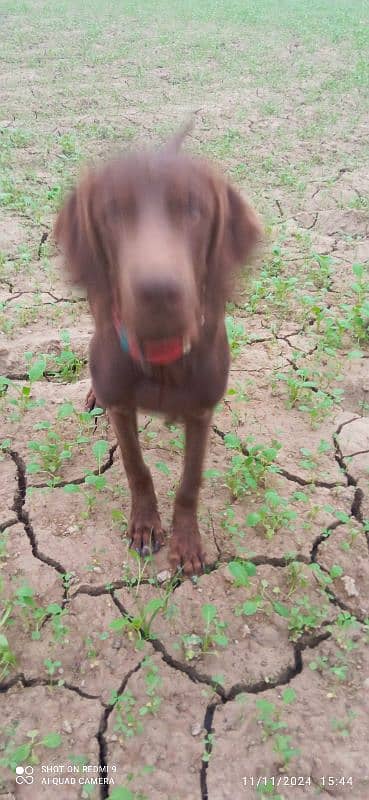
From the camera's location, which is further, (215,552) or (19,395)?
(19,395)

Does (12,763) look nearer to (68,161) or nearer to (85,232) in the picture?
(85,232)

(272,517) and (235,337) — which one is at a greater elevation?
(235,337)

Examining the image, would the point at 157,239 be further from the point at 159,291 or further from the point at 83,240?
the point at 83,240

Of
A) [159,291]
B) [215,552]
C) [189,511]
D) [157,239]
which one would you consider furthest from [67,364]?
[159,291]

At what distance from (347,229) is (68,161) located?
9.21 ft

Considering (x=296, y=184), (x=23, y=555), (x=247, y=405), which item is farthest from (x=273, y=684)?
(x=296, y=184)

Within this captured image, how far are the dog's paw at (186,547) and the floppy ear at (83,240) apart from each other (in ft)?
3.47

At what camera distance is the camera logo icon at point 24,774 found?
71.8 inches

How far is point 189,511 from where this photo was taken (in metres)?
2.46

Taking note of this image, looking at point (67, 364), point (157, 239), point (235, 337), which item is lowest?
point (67, 364)

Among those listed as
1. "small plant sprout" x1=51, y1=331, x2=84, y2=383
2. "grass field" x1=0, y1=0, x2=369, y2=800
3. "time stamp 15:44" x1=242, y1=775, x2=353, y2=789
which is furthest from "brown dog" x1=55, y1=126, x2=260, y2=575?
"small plant sprout" x1=51, y1=331, x2=84, y2=383

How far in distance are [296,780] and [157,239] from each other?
1.68m

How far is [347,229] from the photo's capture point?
190 inches

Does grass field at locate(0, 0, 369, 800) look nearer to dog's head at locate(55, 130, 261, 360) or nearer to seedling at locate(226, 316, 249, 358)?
seedling at locate(226, 316, 249, 358)
